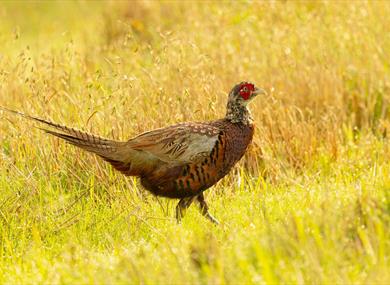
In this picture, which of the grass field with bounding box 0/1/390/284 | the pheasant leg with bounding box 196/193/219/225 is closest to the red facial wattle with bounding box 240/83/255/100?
the grass field with bounding box 0/1/390/284

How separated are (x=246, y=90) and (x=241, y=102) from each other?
97mm

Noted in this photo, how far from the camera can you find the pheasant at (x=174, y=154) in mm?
6227

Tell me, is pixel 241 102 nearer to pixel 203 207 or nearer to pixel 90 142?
pixel 203 207

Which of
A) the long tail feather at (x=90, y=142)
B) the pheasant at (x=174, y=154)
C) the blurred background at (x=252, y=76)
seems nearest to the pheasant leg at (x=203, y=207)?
the pheasant at (x=174, y=154)

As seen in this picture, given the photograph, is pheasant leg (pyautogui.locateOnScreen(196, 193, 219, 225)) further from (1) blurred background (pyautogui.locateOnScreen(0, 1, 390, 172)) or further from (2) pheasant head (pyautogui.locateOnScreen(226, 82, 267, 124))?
(1) blurred background (pyautogui.locateOnScreen(0, 1, 390, 172))

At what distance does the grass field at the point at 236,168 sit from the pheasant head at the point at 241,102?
461 millimetres

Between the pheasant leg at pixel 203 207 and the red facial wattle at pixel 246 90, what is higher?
the red facial wattle at pixel 246 90

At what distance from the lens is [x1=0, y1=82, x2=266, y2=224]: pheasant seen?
6227 millimetres

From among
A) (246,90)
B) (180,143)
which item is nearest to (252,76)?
(246,90)

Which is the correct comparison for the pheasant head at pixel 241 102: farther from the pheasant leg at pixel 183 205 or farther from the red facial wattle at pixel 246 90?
the pheasant leg at pixel 183 205

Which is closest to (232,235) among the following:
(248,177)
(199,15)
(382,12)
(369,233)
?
(369,233)

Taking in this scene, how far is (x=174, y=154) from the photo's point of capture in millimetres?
6242

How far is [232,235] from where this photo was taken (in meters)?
5.42

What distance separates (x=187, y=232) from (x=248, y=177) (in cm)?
177
